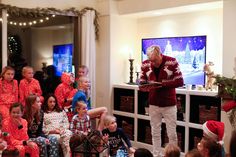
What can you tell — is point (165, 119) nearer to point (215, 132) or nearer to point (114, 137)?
point (114, 137)

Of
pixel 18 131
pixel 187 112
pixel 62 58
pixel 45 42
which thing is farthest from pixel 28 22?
pixel 187 112

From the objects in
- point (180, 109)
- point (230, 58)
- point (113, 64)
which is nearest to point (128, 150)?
point (180, 109)

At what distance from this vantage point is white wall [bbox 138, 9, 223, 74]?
5070 mm

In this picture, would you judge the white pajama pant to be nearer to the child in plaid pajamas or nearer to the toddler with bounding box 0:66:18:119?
the child in plaid pajamas

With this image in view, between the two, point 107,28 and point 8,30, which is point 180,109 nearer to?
point 107,28

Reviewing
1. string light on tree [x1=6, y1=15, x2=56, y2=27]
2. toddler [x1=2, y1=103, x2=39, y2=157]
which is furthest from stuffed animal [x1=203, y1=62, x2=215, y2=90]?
string light on tree [x1=6, y1=15, x2=56, y2=27]

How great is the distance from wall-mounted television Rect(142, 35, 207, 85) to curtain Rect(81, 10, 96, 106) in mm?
1223

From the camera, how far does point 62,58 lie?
595 cm

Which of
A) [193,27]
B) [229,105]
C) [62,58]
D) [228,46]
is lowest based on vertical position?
[229,105]

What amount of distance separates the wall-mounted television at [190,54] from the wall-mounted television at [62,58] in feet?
5.34

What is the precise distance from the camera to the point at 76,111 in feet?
15.0

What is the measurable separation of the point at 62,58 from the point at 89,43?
521 millimetres

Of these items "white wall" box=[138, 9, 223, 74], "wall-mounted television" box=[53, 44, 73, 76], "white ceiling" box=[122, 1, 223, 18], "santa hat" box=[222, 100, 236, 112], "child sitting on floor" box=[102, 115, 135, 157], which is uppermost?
"white ceiling" box=[122, 1, 223, 18]

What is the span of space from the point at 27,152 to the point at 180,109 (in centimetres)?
221
